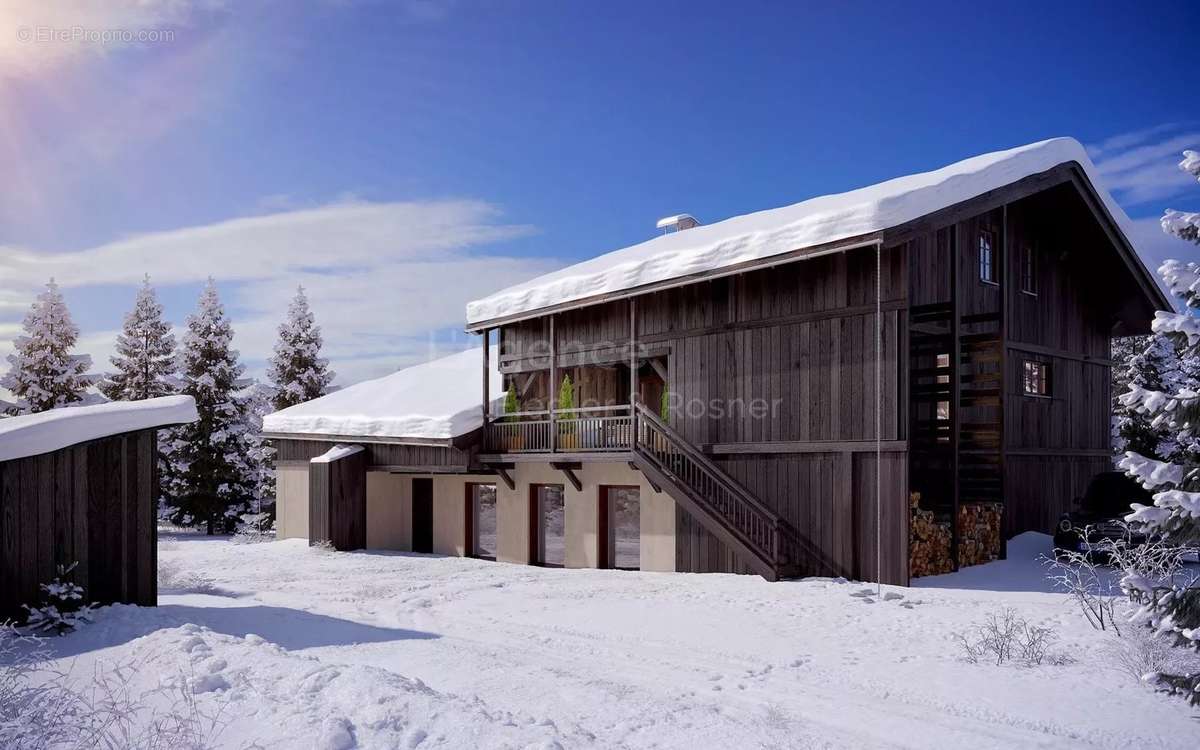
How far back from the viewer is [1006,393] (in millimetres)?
18234

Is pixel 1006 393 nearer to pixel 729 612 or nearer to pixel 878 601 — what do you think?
pixel 878 601

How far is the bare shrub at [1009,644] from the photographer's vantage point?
31.1 feet

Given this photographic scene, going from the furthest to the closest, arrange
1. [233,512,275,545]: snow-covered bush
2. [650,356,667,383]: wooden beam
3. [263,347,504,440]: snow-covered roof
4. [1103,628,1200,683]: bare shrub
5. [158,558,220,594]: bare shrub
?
[233,512,275,545]: snow-covered bush → [263,347,504,440]: snow-covered roof → [650,356,667,383]: wooden beam → [158,558,220,594]: bare shrub → [1103,628,1200,683]: bare shrub

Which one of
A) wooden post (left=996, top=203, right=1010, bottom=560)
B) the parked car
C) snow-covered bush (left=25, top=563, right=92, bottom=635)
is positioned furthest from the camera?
wooden post (left=996, top=203, right=1010, bottom=560)

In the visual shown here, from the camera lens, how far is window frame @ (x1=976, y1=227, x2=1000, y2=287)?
58.4 ft

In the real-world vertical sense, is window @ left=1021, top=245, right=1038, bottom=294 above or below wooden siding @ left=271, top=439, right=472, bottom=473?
above

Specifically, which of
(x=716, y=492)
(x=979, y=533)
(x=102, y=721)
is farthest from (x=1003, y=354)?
(x=102, y=721)

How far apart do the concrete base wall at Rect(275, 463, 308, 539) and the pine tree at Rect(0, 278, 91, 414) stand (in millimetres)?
10351

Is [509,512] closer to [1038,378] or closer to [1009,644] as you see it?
[1038,378]

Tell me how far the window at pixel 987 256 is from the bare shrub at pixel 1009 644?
29.7ft

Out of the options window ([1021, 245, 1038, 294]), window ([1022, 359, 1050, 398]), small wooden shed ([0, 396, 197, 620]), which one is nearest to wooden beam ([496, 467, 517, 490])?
small wooden shed ([0, 396, 197, 620])

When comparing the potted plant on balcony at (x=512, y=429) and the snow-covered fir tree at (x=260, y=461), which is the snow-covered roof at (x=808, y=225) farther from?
the snow-covered fir tree at (x=260, y=461)

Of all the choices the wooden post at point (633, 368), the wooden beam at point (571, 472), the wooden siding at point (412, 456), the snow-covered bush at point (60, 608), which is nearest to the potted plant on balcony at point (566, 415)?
the wooden beam at point (571, 472)

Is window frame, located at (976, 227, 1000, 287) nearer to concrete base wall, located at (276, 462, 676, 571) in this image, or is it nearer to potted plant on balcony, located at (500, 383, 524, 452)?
concrete base wall, located at (276, 462, 676, 571)
